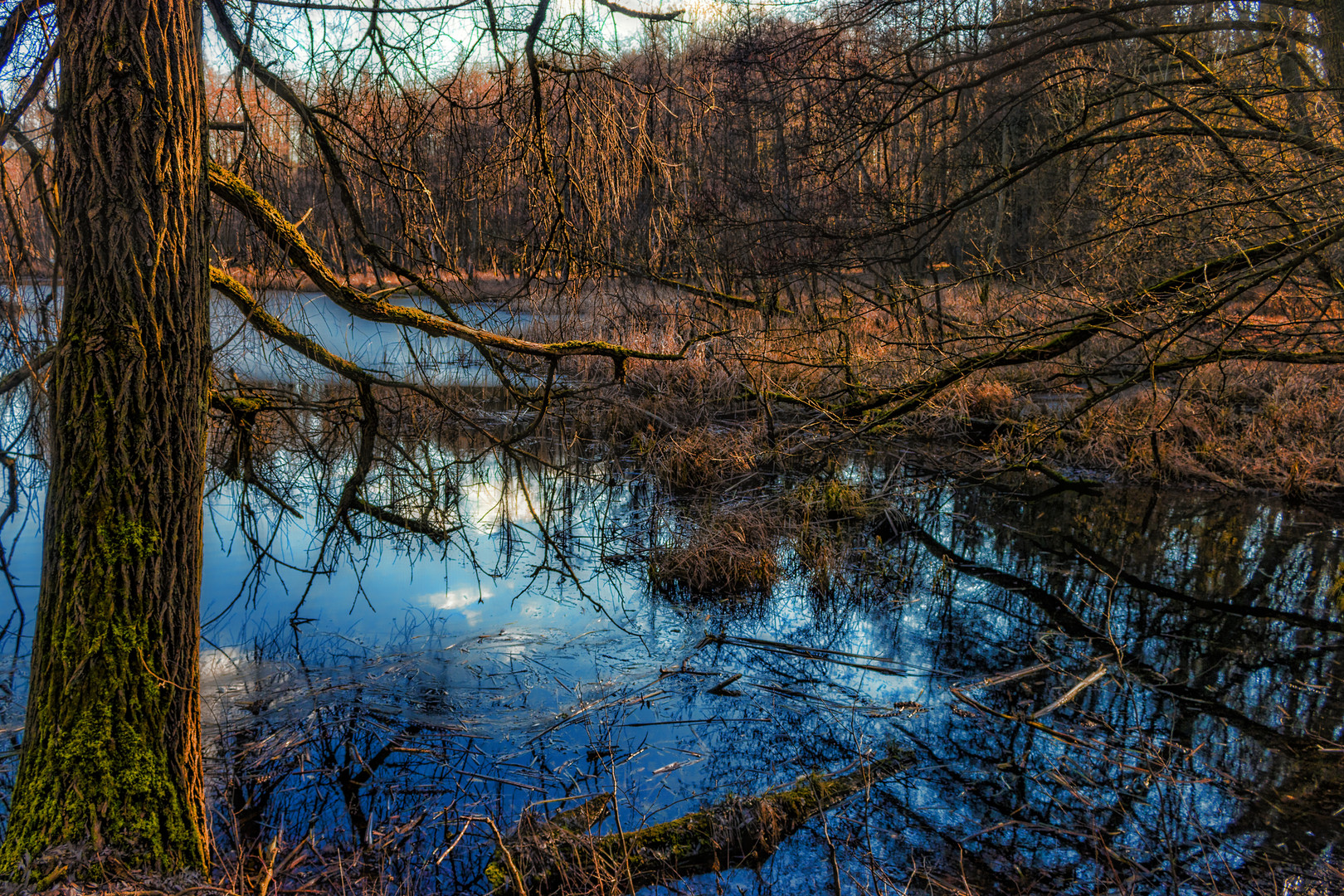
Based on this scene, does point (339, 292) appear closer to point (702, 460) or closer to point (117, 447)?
point (117, 447)

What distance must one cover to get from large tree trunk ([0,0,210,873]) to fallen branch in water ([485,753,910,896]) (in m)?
1.09

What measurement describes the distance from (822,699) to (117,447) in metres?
3.64

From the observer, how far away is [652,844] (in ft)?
10.3

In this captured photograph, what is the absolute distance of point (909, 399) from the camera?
6105 mm

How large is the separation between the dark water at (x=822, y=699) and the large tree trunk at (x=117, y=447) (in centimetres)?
49

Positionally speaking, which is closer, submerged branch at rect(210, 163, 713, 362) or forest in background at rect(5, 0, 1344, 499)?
submerged branch at rect(210, 163, 713, 362)

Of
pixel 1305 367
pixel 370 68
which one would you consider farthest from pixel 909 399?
pixel 1305 367

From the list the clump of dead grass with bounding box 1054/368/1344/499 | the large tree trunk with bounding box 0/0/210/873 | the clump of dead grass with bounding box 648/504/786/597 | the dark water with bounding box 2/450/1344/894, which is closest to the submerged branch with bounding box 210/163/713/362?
the large tree trunk with bounding box 0/0/210/873

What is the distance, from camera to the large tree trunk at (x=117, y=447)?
2451mm

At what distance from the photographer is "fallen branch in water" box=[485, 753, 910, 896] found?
9.58 feet

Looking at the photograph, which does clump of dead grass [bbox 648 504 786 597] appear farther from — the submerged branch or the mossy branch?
the submerged branch

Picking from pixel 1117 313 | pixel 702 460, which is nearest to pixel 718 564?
pixel 702 460

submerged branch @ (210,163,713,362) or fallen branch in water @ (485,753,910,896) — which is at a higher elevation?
submerged branch @ (210,163,713,362)

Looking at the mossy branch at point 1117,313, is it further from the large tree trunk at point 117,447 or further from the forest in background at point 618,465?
the large tree trunk at point 117,447
